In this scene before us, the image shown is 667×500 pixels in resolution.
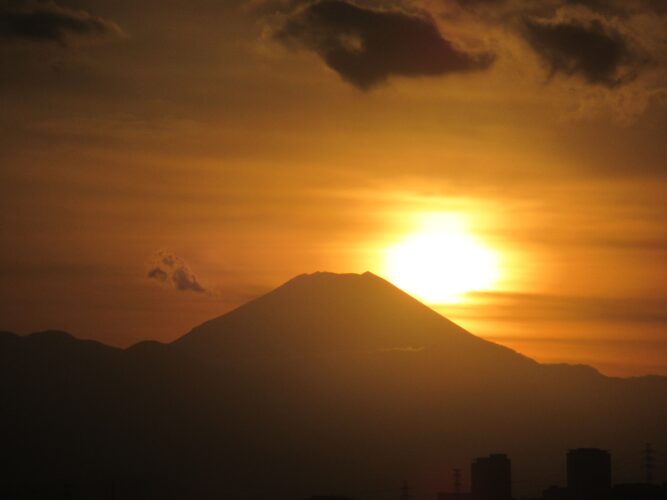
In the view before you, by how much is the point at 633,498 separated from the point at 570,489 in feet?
28.2

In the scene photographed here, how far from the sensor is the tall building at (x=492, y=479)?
14962 cm

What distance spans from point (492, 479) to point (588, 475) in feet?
36.1

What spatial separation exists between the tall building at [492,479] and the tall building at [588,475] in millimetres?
7139

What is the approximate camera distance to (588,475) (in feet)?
481

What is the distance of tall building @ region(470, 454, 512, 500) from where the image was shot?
5891 inches

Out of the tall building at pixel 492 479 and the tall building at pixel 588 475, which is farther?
the tall building at pixel 492 479

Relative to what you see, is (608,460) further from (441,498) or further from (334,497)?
(334,497)

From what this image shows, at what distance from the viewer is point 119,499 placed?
652ft

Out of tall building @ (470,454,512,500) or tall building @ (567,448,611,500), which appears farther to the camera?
tall building @ (470,454,512,500)

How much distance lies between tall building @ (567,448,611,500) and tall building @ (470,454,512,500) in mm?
7139

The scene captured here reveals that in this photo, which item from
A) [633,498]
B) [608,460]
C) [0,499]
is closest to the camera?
[633,498]

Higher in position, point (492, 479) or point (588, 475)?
point (588, 475)

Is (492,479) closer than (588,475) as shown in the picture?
No

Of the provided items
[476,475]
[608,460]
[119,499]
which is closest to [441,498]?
[476,475]
